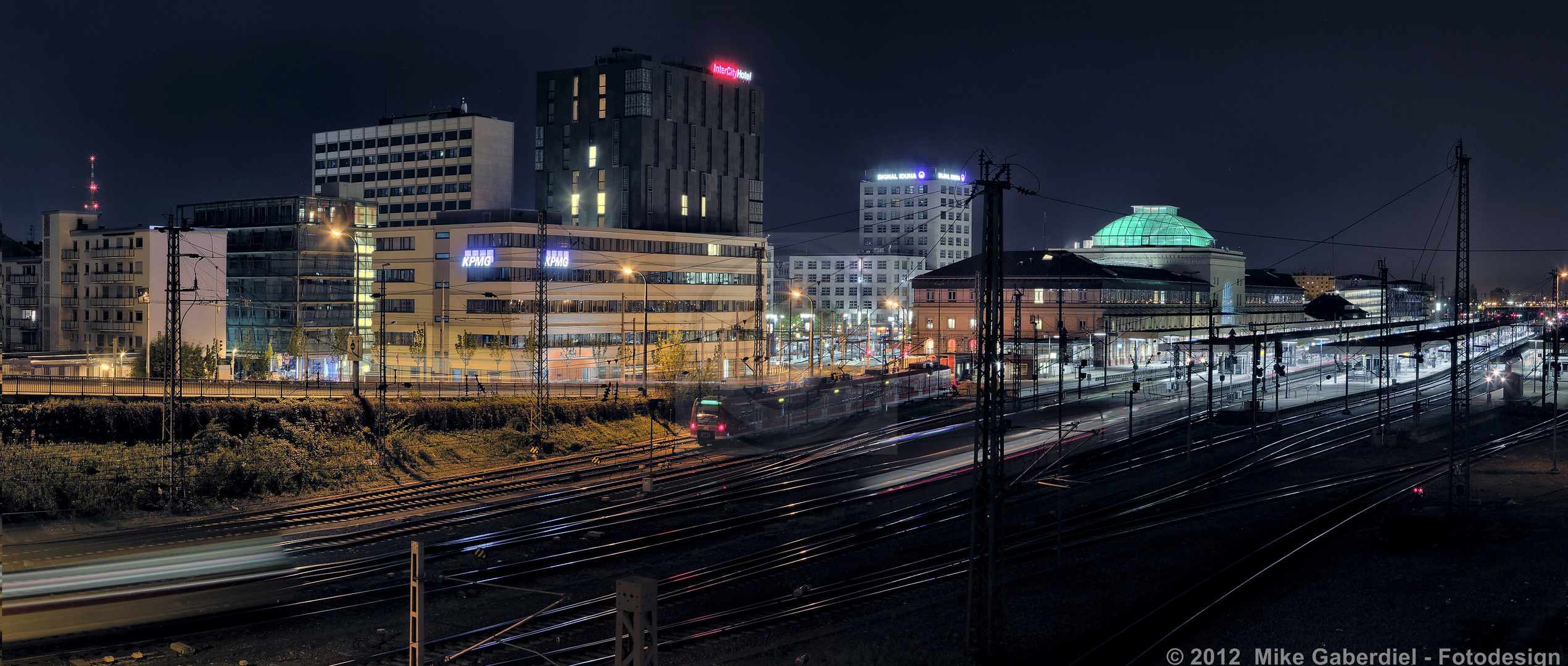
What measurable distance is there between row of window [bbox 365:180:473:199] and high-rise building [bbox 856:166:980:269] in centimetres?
6558

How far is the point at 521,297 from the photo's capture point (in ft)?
235

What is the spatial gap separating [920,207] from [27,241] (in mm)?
116257

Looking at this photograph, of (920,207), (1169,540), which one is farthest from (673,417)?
(920,207)

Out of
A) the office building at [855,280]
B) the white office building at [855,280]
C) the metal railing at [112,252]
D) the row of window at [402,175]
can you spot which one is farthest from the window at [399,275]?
the office building at [855,280]

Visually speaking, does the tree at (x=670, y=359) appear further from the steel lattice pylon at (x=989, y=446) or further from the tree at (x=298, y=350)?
the steel lattice pylon at (x=989, y=446)

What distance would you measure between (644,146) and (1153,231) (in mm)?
50383

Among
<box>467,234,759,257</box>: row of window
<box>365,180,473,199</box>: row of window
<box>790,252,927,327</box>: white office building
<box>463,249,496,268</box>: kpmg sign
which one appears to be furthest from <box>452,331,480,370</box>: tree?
<box>790,252,927,327</box>: white office building

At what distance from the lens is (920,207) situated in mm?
166625

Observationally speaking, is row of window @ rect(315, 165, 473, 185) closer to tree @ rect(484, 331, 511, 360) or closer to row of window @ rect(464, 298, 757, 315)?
row of window @ rect(464, 298, 757, 315)

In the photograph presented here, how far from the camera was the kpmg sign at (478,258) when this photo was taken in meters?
71.1

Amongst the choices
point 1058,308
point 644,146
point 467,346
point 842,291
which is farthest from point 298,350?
point 842,291

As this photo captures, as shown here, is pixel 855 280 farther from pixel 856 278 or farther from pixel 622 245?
pixel 622 245

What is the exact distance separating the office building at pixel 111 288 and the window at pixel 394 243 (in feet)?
32.3

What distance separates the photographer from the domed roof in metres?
103
